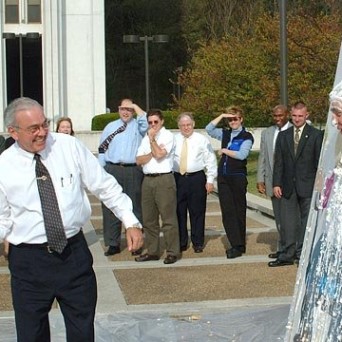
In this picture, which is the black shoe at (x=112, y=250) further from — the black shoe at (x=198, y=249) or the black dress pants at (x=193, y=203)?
the black shoe at (x=198, y=249)

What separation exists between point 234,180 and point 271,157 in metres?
0.54

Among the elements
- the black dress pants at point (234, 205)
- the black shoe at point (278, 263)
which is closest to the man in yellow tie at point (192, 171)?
the black dress pants at point (234, 205)

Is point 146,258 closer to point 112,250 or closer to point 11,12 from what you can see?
point 112,250

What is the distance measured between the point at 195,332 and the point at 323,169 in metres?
2.49

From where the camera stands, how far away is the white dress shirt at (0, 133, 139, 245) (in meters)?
4.30

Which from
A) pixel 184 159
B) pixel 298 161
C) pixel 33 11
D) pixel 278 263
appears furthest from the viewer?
pixel 33 11

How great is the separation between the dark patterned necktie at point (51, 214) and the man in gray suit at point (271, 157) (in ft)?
16.1

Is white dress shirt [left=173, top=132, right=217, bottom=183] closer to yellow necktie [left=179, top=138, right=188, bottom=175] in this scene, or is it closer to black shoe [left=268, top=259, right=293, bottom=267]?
yellow necktie [left=179, top=138, right=188, bottom=175]

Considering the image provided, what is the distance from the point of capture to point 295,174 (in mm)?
8570

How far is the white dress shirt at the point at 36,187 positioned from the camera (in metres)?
4.30

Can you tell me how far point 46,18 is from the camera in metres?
39.5

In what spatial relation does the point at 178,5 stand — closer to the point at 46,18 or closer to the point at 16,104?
the point at 46,18

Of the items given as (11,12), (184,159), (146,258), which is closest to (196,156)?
(184,159)

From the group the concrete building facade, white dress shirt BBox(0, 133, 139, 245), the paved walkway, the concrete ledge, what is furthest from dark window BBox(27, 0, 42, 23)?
white dress shirt BBox(0, 133, 139, 245)
